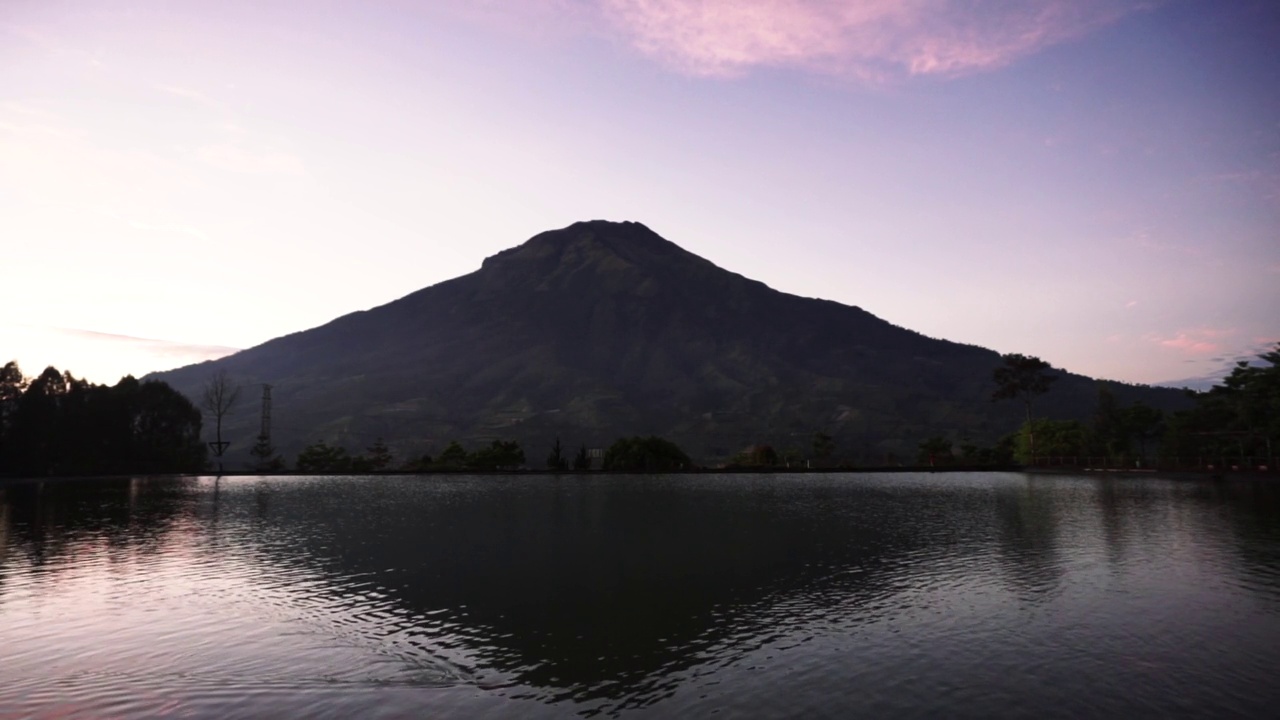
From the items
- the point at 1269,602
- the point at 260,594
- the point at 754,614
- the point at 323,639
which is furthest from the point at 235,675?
the point at 1269,602

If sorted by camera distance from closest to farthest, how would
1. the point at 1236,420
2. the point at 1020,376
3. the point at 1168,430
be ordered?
the point at 1236,420, the point at 1168,430, the point at 1020,376

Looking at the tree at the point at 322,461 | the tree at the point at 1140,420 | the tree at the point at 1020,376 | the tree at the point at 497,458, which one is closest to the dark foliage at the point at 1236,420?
the tree at the point at 1140,420

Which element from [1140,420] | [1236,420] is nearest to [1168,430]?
[1236,420]

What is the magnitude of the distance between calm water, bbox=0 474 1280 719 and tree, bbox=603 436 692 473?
61.2m

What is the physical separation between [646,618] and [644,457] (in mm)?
84116

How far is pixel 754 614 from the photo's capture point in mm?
20516

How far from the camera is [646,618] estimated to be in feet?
66.5

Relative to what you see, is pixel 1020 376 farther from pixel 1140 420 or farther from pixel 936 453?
pixel 936 453

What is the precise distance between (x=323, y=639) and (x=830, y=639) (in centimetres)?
1224

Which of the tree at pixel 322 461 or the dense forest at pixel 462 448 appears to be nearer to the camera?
the dense forest at pixel 462 448

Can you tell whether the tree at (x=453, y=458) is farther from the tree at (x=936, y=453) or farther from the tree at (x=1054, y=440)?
the tree at (x=1054, y=440)

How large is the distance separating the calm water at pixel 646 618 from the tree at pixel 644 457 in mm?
61233

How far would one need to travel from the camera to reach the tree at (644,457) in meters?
104

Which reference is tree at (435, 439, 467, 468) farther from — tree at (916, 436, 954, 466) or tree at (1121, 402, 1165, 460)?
tree at (1121, 402, 1165, 460)
